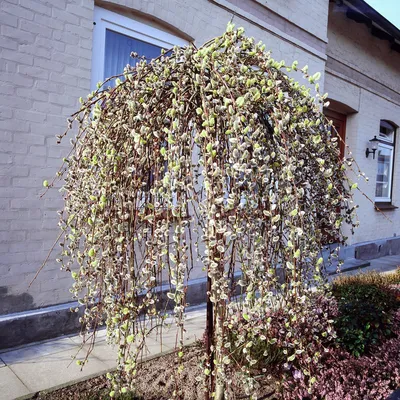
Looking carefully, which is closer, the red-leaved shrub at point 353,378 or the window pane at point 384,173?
the red-leaved shrub at point 353,378

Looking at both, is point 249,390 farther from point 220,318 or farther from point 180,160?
point 180,160

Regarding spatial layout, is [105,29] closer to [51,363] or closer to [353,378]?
[51,363]

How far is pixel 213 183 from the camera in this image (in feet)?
5.72

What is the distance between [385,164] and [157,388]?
8700mm

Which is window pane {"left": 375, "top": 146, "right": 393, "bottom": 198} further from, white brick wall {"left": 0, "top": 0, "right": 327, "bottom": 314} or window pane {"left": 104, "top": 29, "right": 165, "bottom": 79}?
white brick wall {"left": 0, "top": 0, "right": 327, "bottom": 314}

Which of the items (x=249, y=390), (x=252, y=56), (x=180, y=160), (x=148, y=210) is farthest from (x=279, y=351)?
(x=252, y=56)

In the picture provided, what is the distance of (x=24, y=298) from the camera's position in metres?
3.55

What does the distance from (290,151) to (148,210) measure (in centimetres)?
76

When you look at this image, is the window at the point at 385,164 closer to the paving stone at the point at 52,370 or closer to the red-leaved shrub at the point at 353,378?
the red-leaved shrub at the point at 353,378

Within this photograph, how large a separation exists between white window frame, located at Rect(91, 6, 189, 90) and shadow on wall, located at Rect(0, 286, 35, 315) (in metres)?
2.09

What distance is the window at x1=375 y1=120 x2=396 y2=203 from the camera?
31.2 ft

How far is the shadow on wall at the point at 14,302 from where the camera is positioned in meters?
3.42

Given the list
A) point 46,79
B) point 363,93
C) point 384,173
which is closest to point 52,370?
point 46,79

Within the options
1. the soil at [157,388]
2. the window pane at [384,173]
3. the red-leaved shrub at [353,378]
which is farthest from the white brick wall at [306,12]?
the soil at [157,388]
